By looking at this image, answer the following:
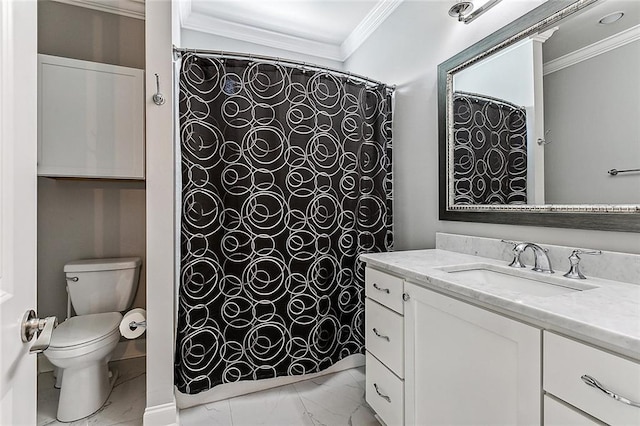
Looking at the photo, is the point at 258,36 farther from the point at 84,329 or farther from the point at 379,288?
the point at 84,329

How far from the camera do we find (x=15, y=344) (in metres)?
0.58

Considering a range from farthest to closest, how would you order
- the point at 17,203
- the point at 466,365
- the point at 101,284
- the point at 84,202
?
the point at 84,202 → the point at 101,284 → the point at 466,365 → the point at 17,203

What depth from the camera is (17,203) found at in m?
0.61

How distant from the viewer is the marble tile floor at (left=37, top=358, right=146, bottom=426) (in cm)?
169

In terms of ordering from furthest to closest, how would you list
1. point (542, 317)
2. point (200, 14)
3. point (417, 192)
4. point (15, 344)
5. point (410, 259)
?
point (200, 14)
point (417, 192)
point (410, 259)
point (542, 317)
point (15, 344)

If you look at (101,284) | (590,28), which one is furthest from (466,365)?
(101,284)

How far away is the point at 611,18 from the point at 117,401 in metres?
2.97

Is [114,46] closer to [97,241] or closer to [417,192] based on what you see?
[97,241]

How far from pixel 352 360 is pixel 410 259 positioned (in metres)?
1.06

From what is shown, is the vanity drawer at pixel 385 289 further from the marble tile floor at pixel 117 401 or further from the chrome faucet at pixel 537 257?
the marble tile floor at pixel 117 401

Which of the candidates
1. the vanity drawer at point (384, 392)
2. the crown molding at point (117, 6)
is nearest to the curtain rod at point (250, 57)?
the crown molding at point (117, 6)

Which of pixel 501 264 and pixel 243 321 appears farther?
pixel 243 321

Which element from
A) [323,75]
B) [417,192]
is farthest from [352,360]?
[323,75]

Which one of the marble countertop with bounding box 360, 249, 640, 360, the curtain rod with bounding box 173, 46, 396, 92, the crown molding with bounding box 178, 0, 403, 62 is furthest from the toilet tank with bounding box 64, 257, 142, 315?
the crown molding with bounding box 178, 0, 403, 62
